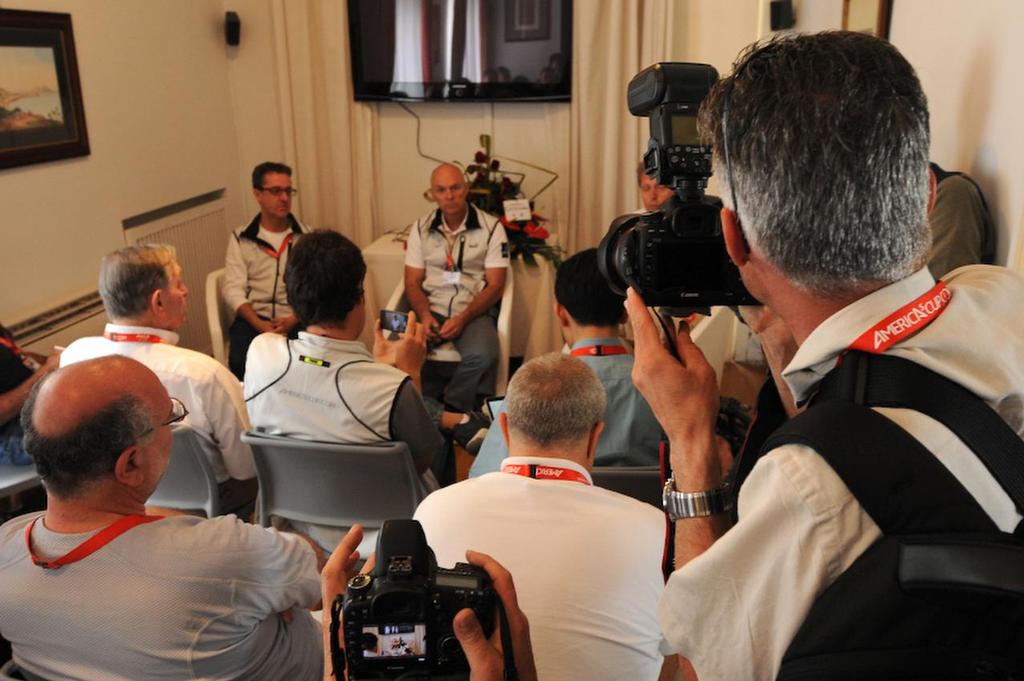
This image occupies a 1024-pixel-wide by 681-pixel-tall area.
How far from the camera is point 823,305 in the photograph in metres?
0.76

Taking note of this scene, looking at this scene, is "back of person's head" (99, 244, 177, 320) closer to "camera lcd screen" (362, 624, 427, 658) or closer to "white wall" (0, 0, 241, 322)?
"white wall" (0, 0, 241, 322)

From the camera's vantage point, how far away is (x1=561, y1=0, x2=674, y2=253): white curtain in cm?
434

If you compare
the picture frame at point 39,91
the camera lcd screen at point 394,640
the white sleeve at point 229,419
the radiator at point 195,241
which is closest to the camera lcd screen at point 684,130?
the camera lcd screen at point 394,640

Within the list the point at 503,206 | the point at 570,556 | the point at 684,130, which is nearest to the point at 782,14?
the point at 503,206

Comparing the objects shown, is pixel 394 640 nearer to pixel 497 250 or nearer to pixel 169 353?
pixel 169 353

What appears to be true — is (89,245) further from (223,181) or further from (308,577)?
(308,577)

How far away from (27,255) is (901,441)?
3394mm

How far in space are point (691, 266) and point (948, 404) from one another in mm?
447

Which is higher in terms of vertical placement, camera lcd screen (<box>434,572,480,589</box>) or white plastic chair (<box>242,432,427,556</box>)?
camera lcd screen (<box>434,572,480,589</box>)

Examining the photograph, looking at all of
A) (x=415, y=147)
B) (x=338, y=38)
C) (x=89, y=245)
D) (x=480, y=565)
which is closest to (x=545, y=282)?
(x=415, y=147)

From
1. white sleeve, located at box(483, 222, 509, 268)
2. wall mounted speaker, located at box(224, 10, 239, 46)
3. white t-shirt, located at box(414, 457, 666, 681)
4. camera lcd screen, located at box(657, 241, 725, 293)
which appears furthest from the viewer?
wall mounted speaker, located at box(224, 10, 239, 46)

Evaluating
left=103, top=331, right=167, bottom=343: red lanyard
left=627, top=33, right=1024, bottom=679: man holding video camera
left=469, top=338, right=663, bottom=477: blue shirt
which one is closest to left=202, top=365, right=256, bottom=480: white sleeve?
left=103, top=331, right=167, bottom=343: red lanyard

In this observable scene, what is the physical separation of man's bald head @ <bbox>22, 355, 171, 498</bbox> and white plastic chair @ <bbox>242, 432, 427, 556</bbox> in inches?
21.7

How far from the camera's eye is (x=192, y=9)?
4.30 m
